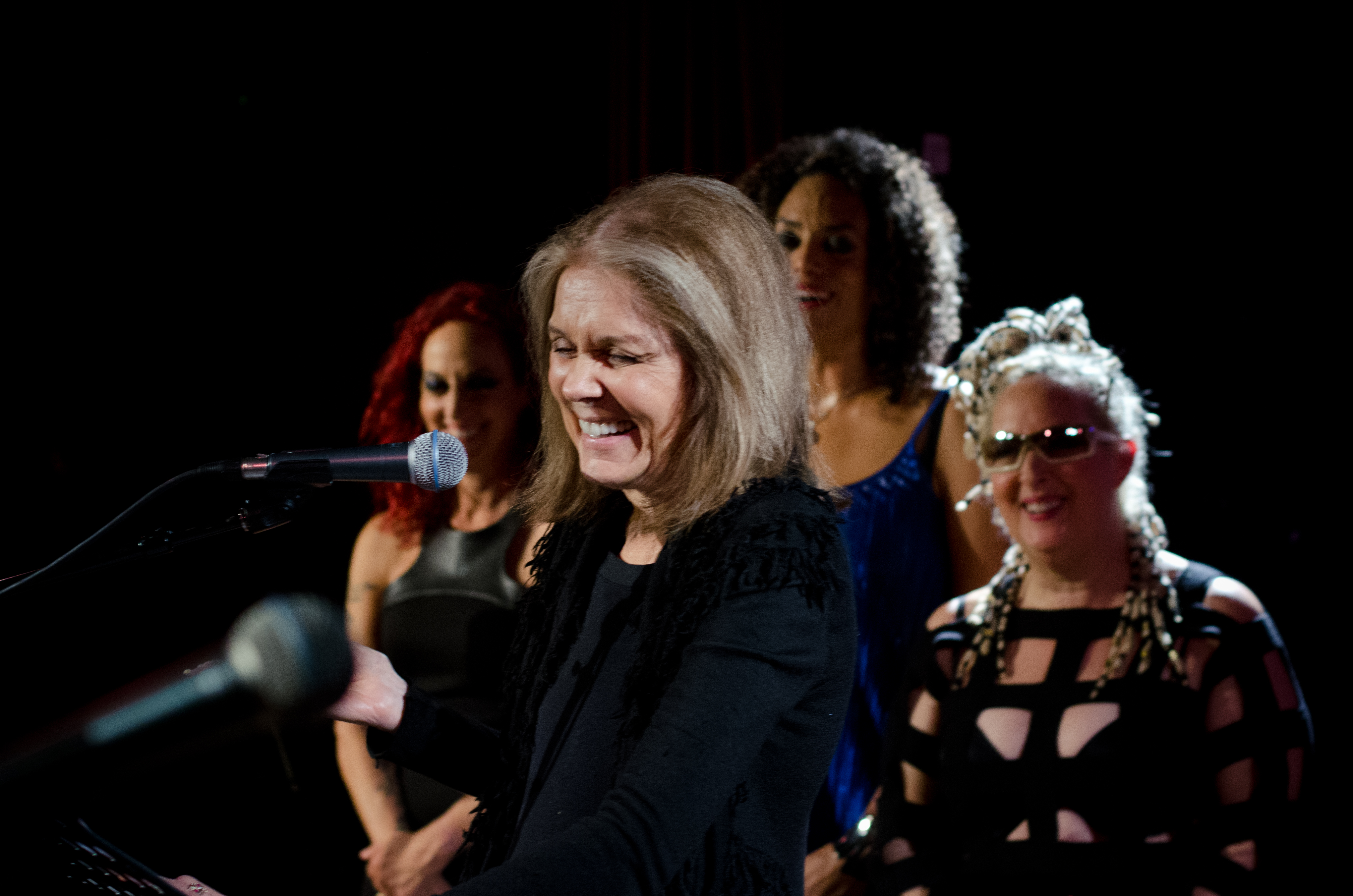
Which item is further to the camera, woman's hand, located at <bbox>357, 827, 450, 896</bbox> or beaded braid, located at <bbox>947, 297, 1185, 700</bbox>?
woman's hand, located at <bbox>357, 827, 450, 896</bbox>

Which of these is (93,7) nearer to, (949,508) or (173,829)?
(173,829)

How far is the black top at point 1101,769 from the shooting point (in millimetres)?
2018

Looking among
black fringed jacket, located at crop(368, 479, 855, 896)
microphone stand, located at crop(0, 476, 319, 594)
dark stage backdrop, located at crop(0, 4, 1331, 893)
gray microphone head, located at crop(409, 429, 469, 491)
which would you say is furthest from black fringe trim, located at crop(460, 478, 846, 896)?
dark stage backdrop, located at crop(0, 4, 1331, 893)

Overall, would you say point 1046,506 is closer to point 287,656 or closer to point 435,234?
point 287,656

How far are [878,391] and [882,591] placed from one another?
49 cm

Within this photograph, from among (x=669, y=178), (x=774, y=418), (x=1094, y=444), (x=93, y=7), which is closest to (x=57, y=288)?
(x=93, y=7)

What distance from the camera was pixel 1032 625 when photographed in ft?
7.57

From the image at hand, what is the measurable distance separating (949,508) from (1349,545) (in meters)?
1.11

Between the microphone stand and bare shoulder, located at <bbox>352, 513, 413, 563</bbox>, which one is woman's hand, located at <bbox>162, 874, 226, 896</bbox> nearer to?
the microphone stand

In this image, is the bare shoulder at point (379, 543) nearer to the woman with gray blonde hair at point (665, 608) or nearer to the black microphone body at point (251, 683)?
the woman with gray blonde hair at point (665, 608)

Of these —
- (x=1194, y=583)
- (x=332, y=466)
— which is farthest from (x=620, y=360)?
(x=1194, y=583)

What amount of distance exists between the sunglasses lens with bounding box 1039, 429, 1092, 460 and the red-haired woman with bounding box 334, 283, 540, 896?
119cm

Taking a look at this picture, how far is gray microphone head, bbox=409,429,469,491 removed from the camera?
1279mm

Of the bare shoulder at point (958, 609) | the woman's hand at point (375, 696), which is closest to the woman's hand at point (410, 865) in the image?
the woman's hand at point (375, 696)
